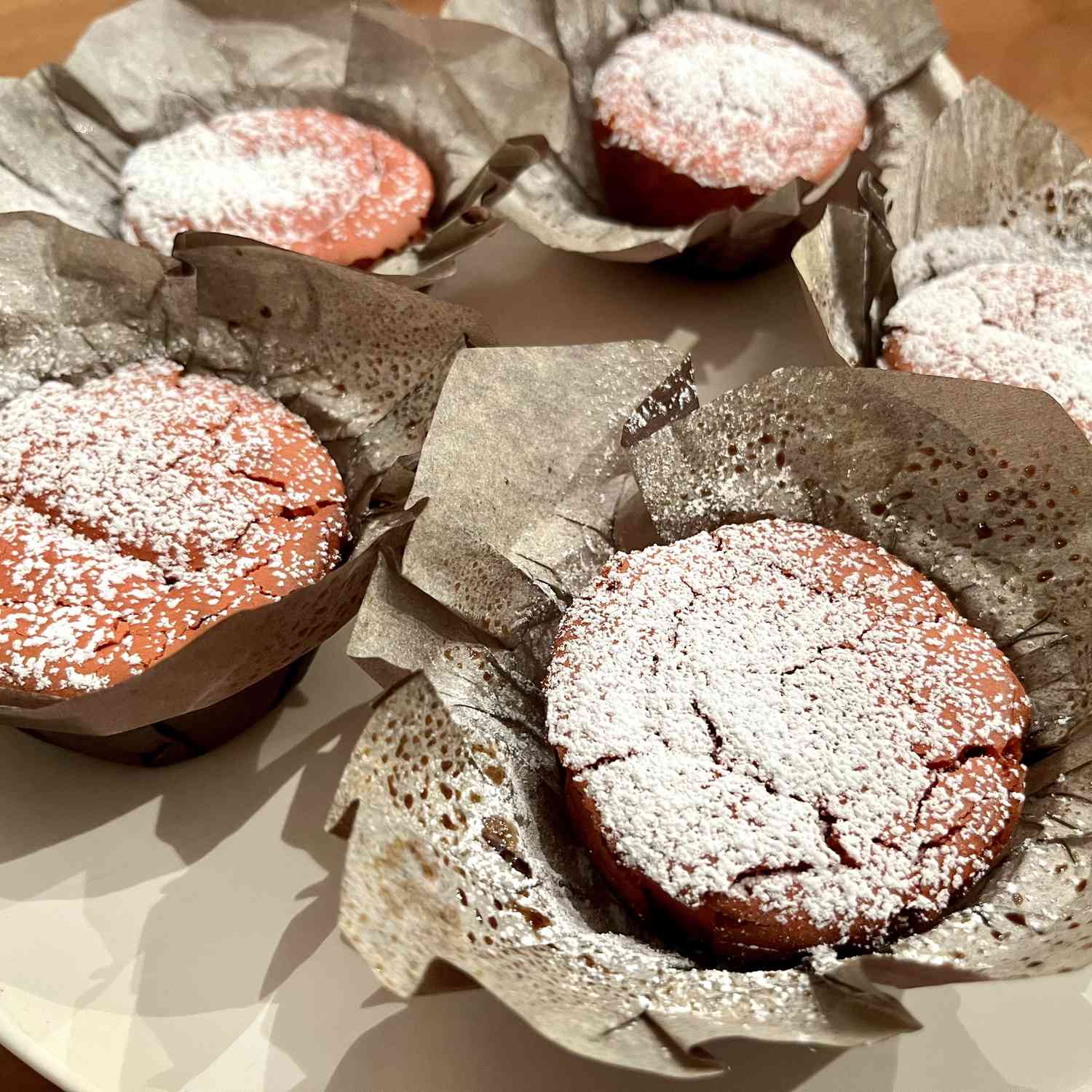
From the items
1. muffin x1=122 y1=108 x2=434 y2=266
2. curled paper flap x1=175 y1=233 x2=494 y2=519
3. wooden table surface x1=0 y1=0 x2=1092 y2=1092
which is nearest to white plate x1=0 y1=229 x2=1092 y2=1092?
curled paper flap x1=175 y1=233 x2=494 y2=519

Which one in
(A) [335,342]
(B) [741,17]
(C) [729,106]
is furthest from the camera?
(B) [741,17]

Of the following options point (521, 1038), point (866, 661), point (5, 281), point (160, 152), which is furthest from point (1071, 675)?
point (160, 152)

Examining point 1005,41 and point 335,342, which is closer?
point 335,342

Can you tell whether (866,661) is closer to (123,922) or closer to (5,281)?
(123,922)

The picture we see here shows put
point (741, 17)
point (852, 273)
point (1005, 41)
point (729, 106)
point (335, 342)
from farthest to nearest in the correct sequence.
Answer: point (1005, 41) → point (741, 17) → point (729, 106) → point (852, 273) → point (335, 342)

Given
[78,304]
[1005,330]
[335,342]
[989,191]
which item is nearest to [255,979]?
[335,342]

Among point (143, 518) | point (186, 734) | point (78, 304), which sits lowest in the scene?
point (186, 734)

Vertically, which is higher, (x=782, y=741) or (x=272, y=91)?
(x=272, y=91)

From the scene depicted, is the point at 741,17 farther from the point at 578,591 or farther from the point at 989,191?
the point at 578,591
